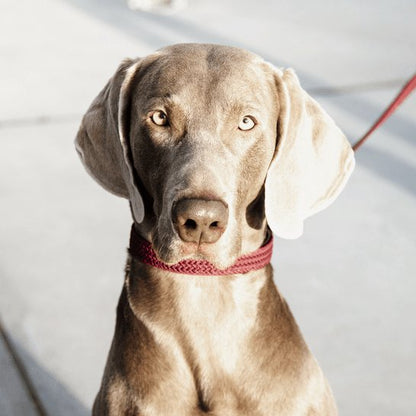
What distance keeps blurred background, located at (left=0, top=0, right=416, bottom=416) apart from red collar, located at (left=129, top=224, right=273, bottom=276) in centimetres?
110

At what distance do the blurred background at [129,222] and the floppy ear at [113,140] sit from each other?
1228 millimetres

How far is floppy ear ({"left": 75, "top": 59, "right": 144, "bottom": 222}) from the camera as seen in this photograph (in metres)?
2.55

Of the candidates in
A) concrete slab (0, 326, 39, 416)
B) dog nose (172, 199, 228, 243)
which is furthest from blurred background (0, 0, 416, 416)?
dog nose (172, 199, 228, 243)

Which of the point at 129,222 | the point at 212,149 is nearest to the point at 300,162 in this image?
the point at 212,149

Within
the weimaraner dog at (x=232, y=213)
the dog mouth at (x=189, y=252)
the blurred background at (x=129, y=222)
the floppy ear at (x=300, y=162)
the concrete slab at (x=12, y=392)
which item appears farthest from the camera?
the blurred background at (x=129, y=222)

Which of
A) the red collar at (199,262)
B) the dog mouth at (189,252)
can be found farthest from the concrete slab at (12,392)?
the dog mouth at (189,252)

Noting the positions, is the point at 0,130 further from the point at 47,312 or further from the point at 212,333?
the point at 212,333

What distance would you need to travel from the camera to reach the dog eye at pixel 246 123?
2455 mm

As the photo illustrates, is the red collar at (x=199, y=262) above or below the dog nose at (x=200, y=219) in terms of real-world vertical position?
below

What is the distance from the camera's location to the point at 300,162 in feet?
8.39

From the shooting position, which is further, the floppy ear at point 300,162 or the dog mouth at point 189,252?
the floppy ear at point 300,162

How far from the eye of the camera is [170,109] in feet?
7.98

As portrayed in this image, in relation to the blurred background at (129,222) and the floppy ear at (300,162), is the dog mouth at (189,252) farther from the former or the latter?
the blurred background at (129,222)

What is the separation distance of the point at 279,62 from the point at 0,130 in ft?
7.28
